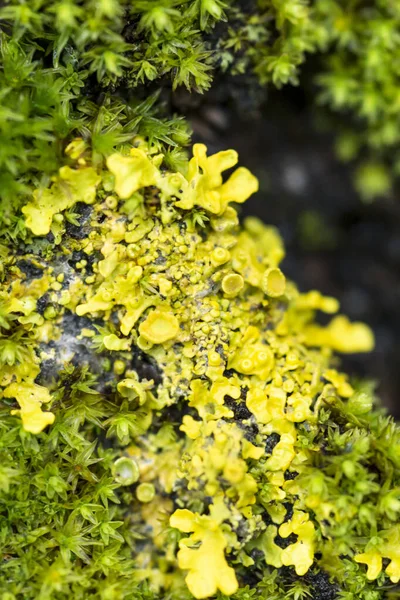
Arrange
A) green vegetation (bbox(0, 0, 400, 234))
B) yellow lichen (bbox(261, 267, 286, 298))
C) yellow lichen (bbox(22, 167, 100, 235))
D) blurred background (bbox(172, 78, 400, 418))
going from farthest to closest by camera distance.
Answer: blurred background (bbox(172, 78, 400, 418))
yellow lichen (bbox(261, 267, 286, 298))
yellow lichen (bbox(22, 167, 100, 235))
green vegetation (bbox(0, 0, 400, 234))

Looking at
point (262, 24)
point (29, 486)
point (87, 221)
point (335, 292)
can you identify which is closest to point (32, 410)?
point (29, 486)

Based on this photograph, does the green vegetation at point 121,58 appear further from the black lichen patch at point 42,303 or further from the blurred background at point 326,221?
the blurred background at point 326,221

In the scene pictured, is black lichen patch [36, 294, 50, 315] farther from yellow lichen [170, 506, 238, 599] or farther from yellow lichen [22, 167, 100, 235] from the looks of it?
yellow lichen [170, 506, 238, 599]

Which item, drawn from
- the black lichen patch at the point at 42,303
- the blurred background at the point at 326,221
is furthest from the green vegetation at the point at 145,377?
the blurred background at the point at 326,221

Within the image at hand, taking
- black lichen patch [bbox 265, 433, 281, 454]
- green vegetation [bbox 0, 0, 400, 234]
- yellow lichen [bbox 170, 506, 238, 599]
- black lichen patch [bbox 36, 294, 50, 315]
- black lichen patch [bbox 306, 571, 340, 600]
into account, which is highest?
green vegetation [bbox 0, 0, 400, 234]

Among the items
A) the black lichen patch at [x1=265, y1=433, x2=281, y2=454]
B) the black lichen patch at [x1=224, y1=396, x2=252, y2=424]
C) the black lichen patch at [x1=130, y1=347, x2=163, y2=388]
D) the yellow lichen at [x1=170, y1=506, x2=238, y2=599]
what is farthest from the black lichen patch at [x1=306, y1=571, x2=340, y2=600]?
the black lichen patch at [x1=130, y1=347, x2=163, y2=388]

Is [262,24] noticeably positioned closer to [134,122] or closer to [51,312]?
[134,122]
